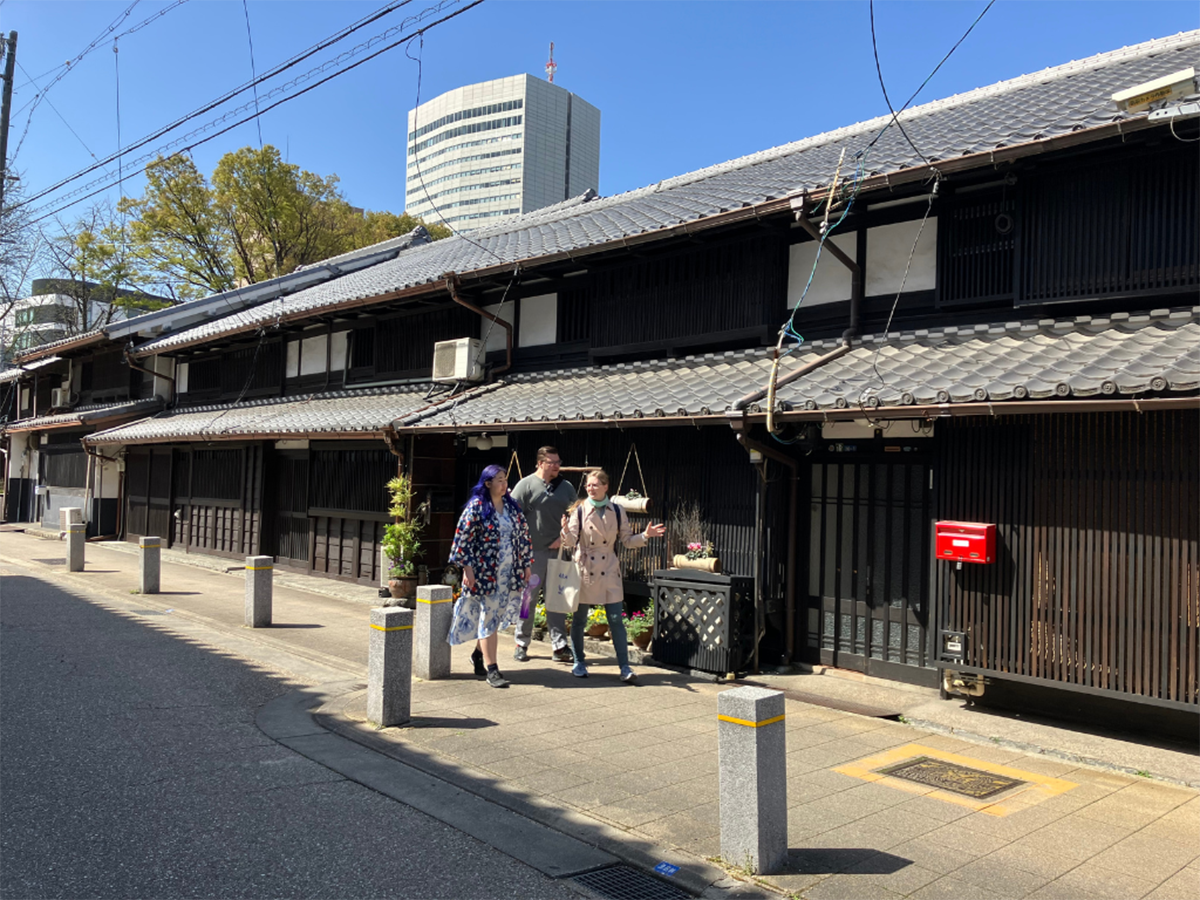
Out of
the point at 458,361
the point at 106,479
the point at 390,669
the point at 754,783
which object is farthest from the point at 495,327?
the point at 106,479

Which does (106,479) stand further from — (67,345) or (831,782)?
(831,782)

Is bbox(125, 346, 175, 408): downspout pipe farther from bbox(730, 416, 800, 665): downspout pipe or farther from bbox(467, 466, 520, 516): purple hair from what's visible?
bbox(730, 416, 800, 665): downspout pipe

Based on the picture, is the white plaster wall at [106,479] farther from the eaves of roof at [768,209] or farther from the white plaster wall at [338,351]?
the eaves of roof at [768,209]

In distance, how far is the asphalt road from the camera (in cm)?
380

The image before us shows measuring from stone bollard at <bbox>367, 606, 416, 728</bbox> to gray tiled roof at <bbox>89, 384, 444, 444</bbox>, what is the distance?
5955 millimetres

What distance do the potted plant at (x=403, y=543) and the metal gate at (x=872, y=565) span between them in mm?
6286

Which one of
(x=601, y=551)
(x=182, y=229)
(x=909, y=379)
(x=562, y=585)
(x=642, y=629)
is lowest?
(x=642, y=629)

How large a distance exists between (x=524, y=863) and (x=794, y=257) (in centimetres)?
719

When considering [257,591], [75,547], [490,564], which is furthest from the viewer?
[75,547]

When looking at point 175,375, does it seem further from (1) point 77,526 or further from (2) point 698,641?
(2) point 698,641

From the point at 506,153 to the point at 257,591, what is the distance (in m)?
43.4

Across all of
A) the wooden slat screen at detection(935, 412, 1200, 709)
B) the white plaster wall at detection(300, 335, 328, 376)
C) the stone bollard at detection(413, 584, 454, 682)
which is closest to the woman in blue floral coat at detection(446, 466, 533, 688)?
the stone bollard at detection(413, 584, 454, 682)

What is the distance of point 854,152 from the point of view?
11.0 m

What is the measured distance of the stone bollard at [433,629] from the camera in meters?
7.68
